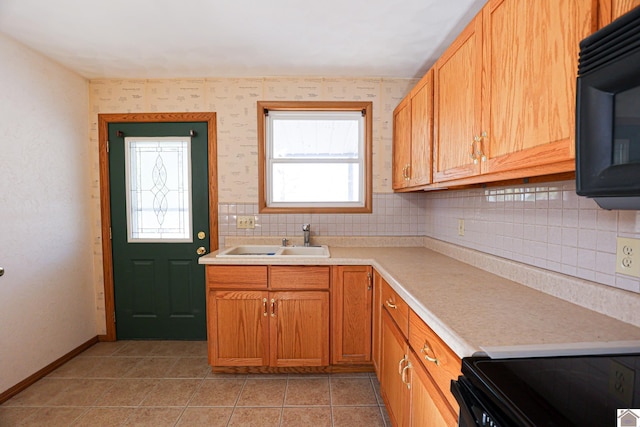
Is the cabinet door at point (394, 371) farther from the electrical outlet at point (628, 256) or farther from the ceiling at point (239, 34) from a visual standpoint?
the ceiling at point (239, 34)

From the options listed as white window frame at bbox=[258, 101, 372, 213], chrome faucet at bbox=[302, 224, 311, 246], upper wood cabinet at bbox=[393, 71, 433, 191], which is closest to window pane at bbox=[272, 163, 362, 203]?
white window frame at bbox=[258, 101, 372, 213]

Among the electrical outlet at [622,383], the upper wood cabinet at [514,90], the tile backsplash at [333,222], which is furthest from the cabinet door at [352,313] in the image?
the electrical outlet at [622,383]

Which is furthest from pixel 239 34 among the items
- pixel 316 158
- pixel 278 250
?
pixel 278 250

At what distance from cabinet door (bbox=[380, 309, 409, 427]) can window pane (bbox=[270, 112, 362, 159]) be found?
156cm

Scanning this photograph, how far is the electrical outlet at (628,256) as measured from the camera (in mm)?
923

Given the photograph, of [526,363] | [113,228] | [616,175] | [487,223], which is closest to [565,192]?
[487,223]

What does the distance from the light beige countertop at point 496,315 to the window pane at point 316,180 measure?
3.88 ft

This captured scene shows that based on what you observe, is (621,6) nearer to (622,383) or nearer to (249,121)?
(622,383)

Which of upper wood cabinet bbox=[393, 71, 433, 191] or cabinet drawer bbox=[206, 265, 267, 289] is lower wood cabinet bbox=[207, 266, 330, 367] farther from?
upper wood cabinet bbox=[393, 71, 433, 191]

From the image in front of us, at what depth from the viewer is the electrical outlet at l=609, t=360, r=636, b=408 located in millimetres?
570

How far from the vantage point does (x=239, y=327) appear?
2113 mm

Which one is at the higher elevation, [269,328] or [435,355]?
[435,355]

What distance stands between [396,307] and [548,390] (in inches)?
34.4

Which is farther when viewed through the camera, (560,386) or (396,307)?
(396,307)
